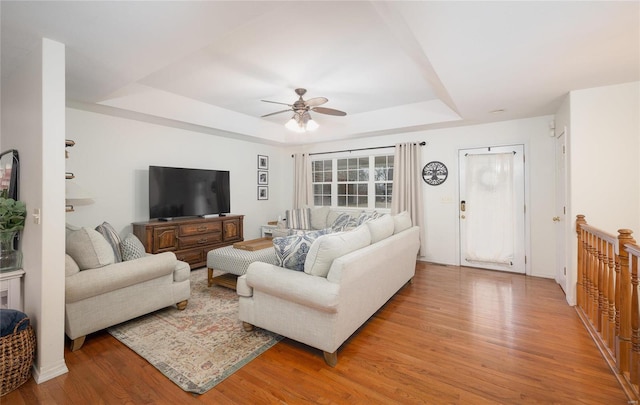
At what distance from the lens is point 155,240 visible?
417 centimetres

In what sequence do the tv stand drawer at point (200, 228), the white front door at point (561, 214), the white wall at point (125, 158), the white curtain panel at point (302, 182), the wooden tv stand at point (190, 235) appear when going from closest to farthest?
the white front door at point (561, 214) < the white wall at point (125, 158) < the wooden tv stand at point (190, 235) < the tv stand drawer at point (200, 228) < the white curtain panel at point (302, 182)

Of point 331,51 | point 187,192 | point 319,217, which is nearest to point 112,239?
point 187,192

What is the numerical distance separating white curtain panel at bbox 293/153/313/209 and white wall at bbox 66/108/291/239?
1.36 meters

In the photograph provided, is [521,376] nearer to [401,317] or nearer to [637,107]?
[401,317]

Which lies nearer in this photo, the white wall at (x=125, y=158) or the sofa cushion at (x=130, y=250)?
the sofa cushion at (x=130, y=250)

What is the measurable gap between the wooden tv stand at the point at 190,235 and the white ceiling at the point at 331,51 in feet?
5.23

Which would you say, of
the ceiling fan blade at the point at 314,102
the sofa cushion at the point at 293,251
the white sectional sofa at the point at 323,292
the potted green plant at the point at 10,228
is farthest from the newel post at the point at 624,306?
the potted green plant at the point at 10,228

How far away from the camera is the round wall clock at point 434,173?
5.08 m

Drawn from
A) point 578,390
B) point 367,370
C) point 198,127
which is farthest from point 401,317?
point 198,127

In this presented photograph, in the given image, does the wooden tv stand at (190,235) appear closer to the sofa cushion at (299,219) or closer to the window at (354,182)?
the sofa cushion at (299,219)

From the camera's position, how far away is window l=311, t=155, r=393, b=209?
5742 millimetres

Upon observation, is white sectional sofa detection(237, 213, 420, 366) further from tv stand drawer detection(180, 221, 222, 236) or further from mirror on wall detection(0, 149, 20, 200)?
tv stand drawer detection(180, 221, 222, 236)

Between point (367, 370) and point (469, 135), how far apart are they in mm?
4233

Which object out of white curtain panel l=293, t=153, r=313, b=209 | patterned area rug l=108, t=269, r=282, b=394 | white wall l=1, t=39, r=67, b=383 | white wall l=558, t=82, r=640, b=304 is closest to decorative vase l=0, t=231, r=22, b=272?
white wall l=1, t=39, r=67, b=383
